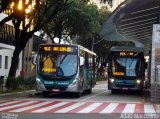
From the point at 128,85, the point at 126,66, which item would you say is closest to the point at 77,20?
the point at 126,66

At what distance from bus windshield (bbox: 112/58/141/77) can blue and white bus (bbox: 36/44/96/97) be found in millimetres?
6795

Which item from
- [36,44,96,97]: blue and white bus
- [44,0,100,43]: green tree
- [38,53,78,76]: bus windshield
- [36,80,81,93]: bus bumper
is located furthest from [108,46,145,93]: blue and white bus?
[44,0,100,43]: green tree

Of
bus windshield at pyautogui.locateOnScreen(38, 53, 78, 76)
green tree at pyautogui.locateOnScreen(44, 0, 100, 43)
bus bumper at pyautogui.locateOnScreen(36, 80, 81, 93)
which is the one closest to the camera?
bus bumper at pyautogui.locateOnScreen(36, 80, 81, 93)

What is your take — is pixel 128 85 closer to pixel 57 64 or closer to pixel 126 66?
pixel 126 66

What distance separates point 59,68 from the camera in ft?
102

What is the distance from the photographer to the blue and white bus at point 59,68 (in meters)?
30.8

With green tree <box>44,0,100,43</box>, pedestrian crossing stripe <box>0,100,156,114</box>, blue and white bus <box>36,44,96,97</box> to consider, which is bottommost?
pedestrian crossing stripe <box>0,100,156,114</box>

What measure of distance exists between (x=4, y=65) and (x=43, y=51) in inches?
1045

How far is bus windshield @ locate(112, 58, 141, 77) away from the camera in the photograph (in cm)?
3766

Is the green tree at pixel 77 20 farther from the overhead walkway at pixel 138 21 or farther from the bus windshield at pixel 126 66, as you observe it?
the bus windshield at pixel 126 66

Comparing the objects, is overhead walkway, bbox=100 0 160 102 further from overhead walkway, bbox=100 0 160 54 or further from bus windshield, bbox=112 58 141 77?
bus windshield, bbox=112 58 141 77

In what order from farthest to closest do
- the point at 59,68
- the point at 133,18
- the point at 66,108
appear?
the point at 133,18 < the point at 59,68 < the point at 66,108

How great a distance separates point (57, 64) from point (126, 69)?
8.28m

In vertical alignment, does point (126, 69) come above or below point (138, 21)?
below
